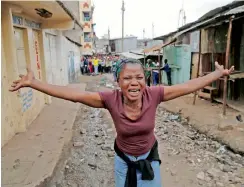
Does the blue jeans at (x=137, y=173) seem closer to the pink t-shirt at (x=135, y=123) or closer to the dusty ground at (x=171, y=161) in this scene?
the pink t-shirt at (x=135, y=123)

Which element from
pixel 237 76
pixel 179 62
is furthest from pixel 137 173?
pixel 179 62

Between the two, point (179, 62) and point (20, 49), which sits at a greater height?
point (20, 49)

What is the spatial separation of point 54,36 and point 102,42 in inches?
1840

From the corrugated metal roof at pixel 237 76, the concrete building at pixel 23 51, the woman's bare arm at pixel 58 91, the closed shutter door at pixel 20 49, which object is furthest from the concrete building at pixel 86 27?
the woman's bare arm at pixel 58 91

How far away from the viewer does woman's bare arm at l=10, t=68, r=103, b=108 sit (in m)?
1.98

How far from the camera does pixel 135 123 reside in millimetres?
1917

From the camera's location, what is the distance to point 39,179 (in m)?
3.24

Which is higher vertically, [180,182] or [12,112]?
[12,112]

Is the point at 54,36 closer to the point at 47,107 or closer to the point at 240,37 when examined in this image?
the point at 47,107

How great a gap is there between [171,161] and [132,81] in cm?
317

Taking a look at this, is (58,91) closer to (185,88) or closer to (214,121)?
(185,88)

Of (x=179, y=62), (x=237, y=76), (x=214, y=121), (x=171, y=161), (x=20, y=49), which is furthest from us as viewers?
(x=179, y=62)

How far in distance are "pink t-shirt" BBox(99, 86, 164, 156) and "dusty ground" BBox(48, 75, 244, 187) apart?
2.00 metres

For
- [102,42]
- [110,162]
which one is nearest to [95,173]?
[110,162]
